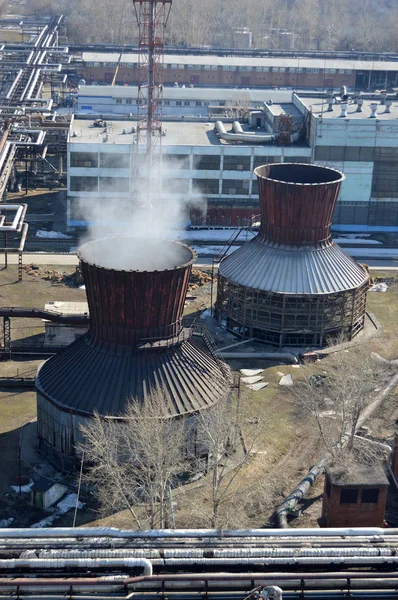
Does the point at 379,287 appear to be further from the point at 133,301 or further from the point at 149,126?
the point at 133,301

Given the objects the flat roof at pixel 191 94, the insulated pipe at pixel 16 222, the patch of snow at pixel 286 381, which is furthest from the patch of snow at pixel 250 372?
the flat roof at pixel 191 94

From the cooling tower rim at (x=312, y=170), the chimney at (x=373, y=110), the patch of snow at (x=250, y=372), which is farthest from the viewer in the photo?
the chimney at (x=373, y=110)

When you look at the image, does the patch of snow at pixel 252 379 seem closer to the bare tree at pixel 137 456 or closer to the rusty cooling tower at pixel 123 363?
the rusty cooling tower at pixel 123 363

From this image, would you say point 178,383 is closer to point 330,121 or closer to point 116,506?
point 116,506

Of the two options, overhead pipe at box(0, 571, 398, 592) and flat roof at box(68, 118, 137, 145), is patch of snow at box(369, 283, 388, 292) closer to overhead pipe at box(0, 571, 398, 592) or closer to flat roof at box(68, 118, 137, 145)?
flat roof at box(68, 118, 137, 145)

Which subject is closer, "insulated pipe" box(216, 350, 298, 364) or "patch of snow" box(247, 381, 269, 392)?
"patch of snow" box(247, 381, 269, 392)

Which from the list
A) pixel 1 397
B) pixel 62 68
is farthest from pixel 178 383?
pixel 62 68

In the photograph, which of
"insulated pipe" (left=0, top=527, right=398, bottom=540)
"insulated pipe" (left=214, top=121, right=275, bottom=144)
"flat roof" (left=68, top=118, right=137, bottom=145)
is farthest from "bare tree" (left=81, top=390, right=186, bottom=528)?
"insulated pipe" (left=214, top=121, right=275, bottom=144)

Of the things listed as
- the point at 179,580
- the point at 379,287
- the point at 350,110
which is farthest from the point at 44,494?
the point at 350,110

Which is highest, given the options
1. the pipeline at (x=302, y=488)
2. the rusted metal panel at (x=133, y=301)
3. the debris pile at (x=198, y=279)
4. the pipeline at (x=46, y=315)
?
the rusted metal panel at (x=133, y=301)
